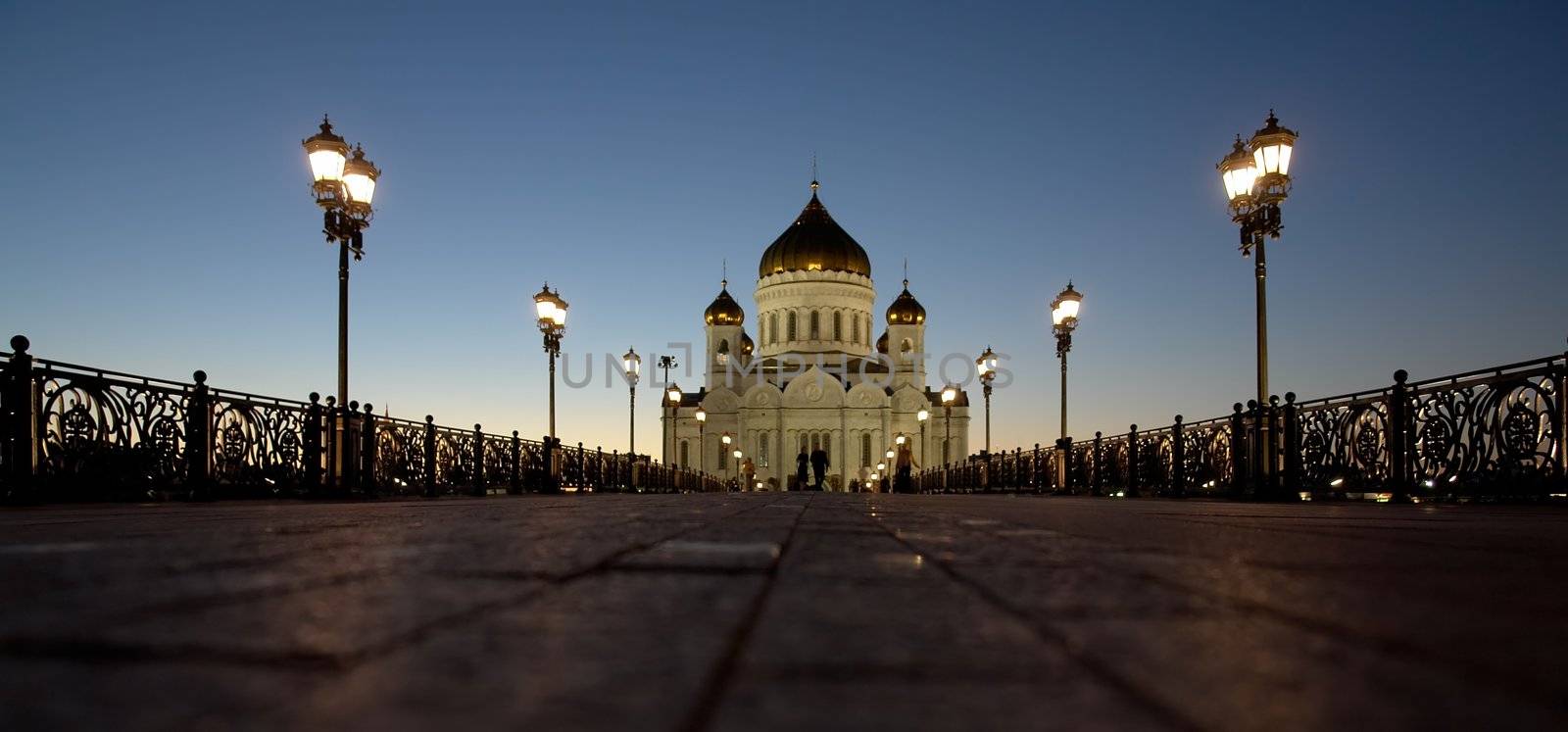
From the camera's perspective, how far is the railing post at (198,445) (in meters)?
10.9

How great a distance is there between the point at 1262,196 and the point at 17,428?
44.3 feet

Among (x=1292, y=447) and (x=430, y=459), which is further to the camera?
(x=430, y=459)

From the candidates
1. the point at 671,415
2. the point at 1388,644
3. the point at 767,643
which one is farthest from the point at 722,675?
the point at 671,415

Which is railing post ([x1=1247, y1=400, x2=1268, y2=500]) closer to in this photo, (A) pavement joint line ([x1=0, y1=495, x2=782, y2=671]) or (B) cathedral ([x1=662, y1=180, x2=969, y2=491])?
(A) pavement joint line ([x1=0, y1=495, x2=782, y2=671])

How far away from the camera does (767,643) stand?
3.73 ft

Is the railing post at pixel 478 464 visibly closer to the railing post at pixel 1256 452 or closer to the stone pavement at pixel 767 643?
the railing post at pixel 1256 452

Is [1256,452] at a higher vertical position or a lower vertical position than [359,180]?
lower

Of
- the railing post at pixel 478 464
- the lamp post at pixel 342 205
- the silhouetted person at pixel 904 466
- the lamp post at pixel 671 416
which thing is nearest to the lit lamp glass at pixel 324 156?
the lamp post at pixel 342 205

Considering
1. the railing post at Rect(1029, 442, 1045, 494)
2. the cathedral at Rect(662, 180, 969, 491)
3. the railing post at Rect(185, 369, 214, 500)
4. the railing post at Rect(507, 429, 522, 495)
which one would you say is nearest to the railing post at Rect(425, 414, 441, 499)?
the railing post at Rect(507, 429, 522, 495)

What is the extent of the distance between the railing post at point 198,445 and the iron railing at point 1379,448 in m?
12.3

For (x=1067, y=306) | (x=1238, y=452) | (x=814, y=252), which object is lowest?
(x=1238, y=452)

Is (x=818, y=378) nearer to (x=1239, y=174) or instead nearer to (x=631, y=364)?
(x=631, y=364)

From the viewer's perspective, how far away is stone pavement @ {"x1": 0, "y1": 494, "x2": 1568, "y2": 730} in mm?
818

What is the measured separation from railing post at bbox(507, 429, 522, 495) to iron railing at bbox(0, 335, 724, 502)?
52.9 inches
